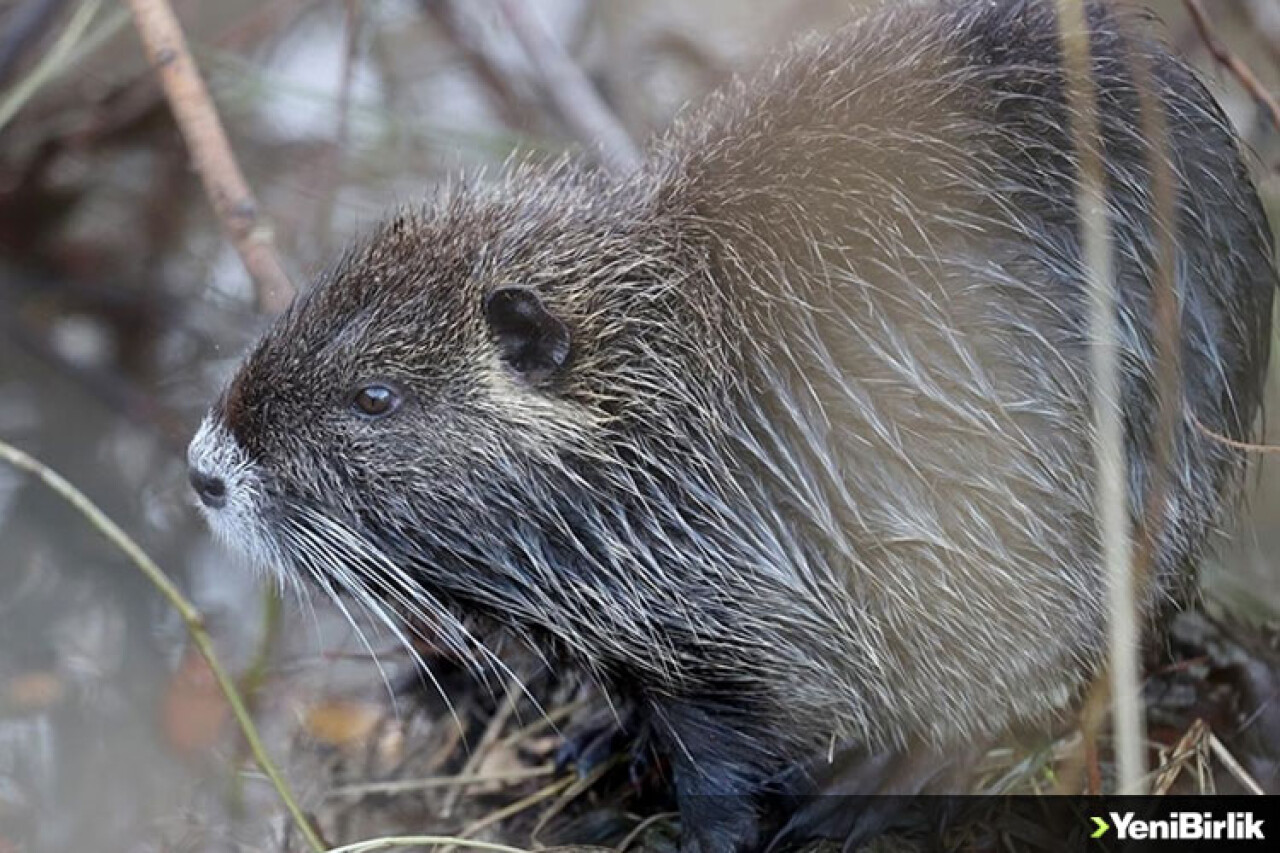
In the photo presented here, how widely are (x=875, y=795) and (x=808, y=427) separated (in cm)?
70

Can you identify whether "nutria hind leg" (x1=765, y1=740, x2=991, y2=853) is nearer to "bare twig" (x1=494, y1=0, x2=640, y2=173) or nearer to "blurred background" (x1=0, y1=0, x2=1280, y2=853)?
"blurred background" (x1=0, y1=0, x2=1280, y2=853)

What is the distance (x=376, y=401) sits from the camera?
2633mm

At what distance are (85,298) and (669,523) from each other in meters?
2.94

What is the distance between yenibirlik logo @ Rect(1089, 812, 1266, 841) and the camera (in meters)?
2.54

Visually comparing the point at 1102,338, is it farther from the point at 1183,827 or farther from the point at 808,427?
the point at 1183,827

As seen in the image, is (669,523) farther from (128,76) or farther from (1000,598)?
(128,76)

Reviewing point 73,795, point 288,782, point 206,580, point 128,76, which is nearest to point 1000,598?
point 288,782

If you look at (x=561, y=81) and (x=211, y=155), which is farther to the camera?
(x=561, y=81)

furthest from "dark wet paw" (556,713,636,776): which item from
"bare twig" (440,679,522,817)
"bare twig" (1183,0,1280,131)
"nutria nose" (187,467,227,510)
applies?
"bare twig" (1183,0,1280,131)

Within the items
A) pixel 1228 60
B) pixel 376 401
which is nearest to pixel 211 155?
pixel 376 401

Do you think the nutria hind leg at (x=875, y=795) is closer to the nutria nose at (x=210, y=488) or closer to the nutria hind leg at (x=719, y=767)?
the nutria hind leg at (x=719, y=767)

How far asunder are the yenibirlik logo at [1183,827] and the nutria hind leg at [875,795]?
0.87 ft

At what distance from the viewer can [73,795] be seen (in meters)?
3.21

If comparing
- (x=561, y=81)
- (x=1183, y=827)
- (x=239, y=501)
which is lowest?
(x=1183, y=827)
